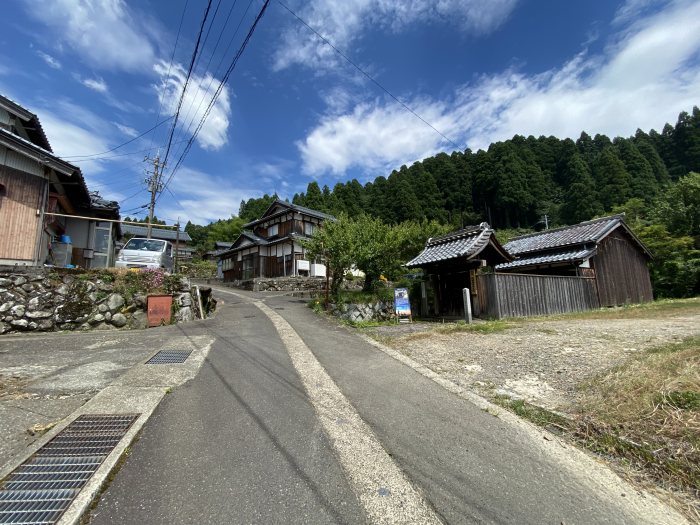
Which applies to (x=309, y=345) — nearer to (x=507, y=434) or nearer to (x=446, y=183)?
(x=507, y=434)

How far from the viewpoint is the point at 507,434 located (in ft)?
11.0

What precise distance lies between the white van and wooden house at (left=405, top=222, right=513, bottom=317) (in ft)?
35.5

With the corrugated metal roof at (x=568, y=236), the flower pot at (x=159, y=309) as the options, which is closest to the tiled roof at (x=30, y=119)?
the flower pot at (x=159, y=309)

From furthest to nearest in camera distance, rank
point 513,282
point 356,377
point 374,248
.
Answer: point 374,248, point 513,282, point 356,377

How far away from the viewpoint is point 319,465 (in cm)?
282

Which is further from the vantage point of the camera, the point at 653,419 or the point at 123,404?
the point at 123,404

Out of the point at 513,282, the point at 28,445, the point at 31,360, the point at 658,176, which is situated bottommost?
the point at 28,445

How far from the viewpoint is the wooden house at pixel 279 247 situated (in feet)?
90.5

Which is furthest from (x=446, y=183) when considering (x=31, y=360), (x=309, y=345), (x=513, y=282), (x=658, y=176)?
(x=31, y=360)

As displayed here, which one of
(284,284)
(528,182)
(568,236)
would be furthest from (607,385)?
(528,182)

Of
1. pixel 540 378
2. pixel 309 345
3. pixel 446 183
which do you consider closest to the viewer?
pixel 540 378

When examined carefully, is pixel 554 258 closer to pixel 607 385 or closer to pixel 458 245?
pixel 458 245

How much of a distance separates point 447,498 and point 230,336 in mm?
7043

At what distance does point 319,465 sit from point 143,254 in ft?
44.2
